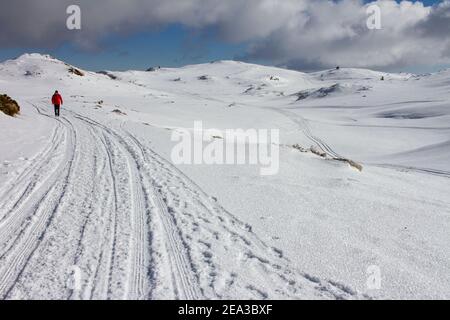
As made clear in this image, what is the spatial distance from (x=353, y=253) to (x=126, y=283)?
3.25m

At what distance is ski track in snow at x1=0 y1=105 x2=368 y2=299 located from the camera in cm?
501

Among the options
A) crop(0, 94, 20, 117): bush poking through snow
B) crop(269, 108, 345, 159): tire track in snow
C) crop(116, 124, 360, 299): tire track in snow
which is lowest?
crop(116, 124, 360, 299): tire track in snow

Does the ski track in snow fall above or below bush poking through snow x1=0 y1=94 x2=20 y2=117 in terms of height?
below

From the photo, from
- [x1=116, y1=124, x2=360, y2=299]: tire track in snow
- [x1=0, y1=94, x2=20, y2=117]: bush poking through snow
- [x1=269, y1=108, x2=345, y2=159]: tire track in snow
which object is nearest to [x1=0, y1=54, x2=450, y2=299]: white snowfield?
[x1=116, y1=124, x2=360, y2=299]: tire track in snow

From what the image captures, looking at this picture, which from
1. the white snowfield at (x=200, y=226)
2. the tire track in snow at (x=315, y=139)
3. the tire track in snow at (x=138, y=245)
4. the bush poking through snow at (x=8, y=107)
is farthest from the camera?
the tire track in snow at (x=315, y=139)

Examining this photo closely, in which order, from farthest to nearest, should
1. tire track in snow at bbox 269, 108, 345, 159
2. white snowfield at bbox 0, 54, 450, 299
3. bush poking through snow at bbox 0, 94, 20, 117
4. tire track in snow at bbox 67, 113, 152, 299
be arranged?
tire track in snow at bbox 269, 108, 345, 159 → bush poking through snow at bbox 0, 94, 20, 117 → white snowfield at bbox 0, 54, 450, 299 → tire track in snow at bbox 67, 113, 152, 299

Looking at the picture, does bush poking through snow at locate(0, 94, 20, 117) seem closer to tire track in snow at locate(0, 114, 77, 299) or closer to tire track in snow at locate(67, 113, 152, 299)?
tire track in snow at locate(0, 114, 77, 299)

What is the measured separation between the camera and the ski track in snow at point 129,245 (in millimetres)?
5012

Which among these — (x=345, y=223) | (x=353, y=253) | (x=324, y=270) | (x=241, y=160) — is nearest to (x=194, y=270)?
(x=324, y=270)

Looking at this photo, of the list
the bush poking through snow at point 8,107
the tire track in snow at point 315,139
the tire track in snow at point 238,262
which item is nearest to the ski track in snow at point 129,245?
the tire track in snow at point 238,262

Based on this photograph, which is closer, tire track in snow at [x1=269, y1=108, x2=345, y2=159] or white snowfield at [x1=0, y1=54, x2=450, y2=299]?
white snowfield at [x1=0, y1=54, x2=450, y2=299]

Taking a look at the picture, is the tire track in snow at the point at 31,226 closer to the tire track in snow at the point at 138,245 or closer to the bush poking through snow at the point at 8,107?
the tire track in snow at the point at 138,245

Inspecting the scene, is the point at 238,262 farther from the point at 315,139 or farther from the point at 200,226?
the point at 315,139
